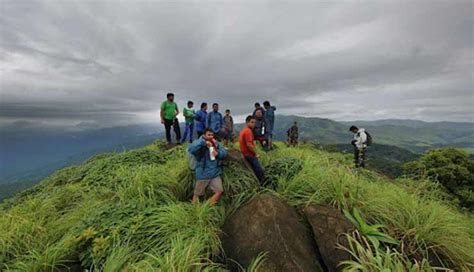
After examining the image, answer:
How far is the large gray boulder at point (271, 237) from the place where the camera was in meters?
3.73

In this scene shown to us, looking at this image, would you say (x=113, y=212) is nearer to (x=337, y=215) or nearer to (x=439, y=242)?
(x=337, y=215)

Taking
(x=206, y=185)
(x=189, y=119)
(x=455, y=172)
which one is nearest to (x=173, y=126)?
(x=189, y=119)

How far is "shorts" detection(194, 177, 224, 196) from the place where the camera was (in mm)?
5564

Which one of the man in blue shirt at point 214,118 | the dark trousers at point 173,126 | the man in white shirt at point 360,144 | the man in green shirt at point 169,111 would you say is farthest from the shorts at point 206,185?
the man in white shirt at point 360,144

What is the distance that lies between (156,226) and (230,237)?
1451 millimetres

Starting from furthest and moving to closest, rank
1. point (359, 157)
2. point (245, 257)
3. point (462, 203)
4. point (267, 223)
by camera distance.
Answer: point (462, 203), point (359, 157), point (267, 223), point (245, 257)

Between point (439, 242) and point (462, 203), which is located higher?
point (439, 242)

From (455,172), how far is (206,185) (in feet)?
78.8

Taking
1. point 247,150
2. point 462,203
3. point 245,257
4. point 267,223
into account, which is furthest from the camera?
point 462,203

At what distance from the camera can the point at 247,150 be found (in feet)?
21.8

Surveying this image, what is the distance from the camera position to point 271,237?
4.05 m

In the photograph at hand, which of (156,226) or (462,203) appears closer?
(156,226)

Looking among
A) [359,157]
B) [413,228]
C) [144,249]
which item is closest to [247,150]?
[144,249]

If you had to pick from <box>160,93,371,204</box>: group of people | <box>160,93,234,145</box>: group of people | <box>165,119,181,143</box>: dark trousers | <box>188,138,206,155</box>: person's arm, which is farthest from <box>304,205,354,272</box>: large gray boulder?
<box>165,119,181,143</box>: dark trousers
